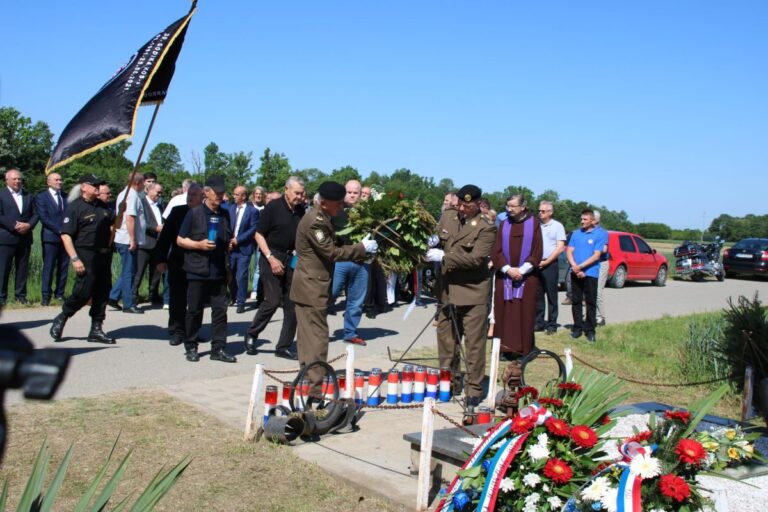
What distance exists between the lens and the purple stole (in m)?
10.2

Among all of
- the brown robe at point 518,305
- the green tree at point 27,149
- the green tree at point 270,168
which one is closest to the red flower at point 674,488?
the brown robe at point 518,305

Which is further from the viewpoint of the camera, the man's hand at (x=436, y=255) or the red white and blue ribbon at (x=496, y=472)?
the man's hand at (x=436, y=255)

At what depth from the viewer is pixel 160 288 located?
1495 centimetres

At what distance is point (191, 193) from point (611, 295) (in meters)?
14.3

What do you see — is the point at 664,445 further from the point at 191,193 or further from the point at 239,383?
the point at 191,193

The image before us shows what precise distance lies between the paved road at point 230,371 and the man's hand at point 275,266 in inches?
44.5

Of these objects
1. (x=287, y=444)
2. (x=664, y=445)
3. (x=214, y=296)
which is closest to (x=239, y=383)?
(x=214, y=296)

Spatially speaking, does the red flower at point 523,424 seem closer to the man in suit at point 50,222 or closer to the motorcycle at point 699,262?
the man in suit at point 50,222

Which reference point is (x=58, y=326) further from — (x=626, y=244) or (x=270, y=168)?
(x=270, y=168)

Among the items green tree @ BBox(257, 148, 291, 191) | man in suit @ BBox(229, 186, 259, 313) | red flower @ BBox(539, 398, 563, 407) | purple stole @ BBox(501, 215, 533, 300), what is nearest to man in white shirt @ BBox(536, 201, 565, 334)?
purple stole @ BBox(501, 215, 533, 300)

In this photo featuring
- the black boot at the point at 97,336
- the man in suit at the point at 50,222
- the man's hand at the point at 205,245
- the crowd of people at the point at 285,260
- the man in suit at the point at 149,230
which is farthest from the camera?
the man in suit at the point at 149,230

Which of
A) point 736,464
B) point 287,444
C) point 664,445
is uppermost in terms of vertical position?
point 664,445

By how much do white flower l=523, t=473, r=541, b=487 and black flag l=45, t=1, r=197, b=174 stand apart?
602cm

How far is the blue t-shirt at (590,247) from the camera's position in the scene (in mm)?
12938
